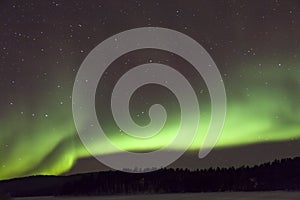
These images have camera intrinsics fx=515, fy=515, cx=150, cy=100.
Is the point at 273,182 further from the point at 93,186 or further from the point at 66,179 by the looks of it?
the point at 66,179

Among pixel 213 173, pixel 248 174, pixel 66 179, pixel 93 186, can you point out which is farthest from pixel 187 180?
pixel 66 179

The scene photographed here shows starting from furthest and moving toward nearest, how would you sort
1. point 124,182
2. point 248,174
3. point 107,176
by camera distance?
point 107,176 < point 124,182 < point 248,174

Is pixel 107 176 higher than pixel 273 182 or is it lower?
higher

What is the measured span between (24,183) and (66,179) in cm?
802

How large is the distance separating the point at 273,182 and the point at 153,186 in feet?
36.7

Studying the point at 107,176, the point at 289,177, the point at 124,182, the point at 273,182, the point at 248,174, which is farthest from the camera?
the point at 107,176

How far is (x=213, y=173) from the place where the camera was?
4803 cm

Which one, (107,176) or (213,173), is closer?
(213,173)

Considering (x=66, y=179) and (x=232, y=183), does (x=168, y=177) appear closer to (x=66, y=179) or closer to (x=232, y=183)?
(x=232, y=183)

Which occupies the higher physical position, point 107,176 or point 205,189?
point 107,176

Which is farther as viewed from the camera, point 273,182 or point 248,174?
point 248,174

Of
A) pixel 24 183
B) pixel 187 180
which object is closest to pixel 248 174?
pixel 187 180

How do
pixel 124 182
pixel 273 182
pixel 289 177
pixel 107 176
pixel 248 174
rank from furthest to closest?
pixel 107 176, pixel 124 182, pixel 248 174, pixel 273 182, pixel 289 177

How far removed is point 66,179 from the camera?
5131cm
